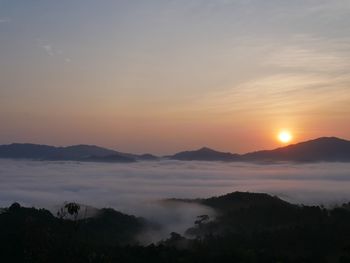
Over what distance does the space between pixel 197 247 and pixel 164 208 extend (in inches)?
3333

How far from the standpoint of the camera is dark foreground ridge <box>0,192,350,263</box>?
5912cm

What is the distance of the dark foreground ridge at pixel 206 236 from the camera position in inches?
2328

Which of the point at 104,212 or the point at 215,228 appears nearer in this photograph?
the point at 215,228

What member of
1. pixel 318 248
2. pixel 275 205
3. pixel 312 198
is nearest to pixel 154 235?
pixel 275 205

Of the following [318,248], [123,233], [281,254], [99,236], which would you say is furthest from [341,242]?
[123,233]

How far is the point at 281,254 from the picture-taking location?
243ft

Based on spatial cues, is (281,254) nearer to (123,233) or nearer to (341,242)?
(341,242)

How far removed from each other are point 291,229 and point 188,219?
53835 mm

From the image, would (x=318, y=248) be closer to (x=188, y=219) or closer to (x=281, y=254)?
(x=281, y=254)

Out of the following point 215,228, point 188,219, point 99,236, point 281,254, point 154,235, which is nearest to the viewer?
point 281,254

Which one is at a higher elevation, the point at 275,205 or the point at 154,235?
the point at 275,205

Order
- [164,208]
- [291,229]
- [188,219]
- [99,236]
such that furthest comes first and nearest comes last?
1. [164,208]
2. [188,219]
3. [99,236]
4. [291,229]

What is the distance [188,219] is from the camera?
143 metres

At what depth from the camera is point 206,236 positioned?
101875 mm
